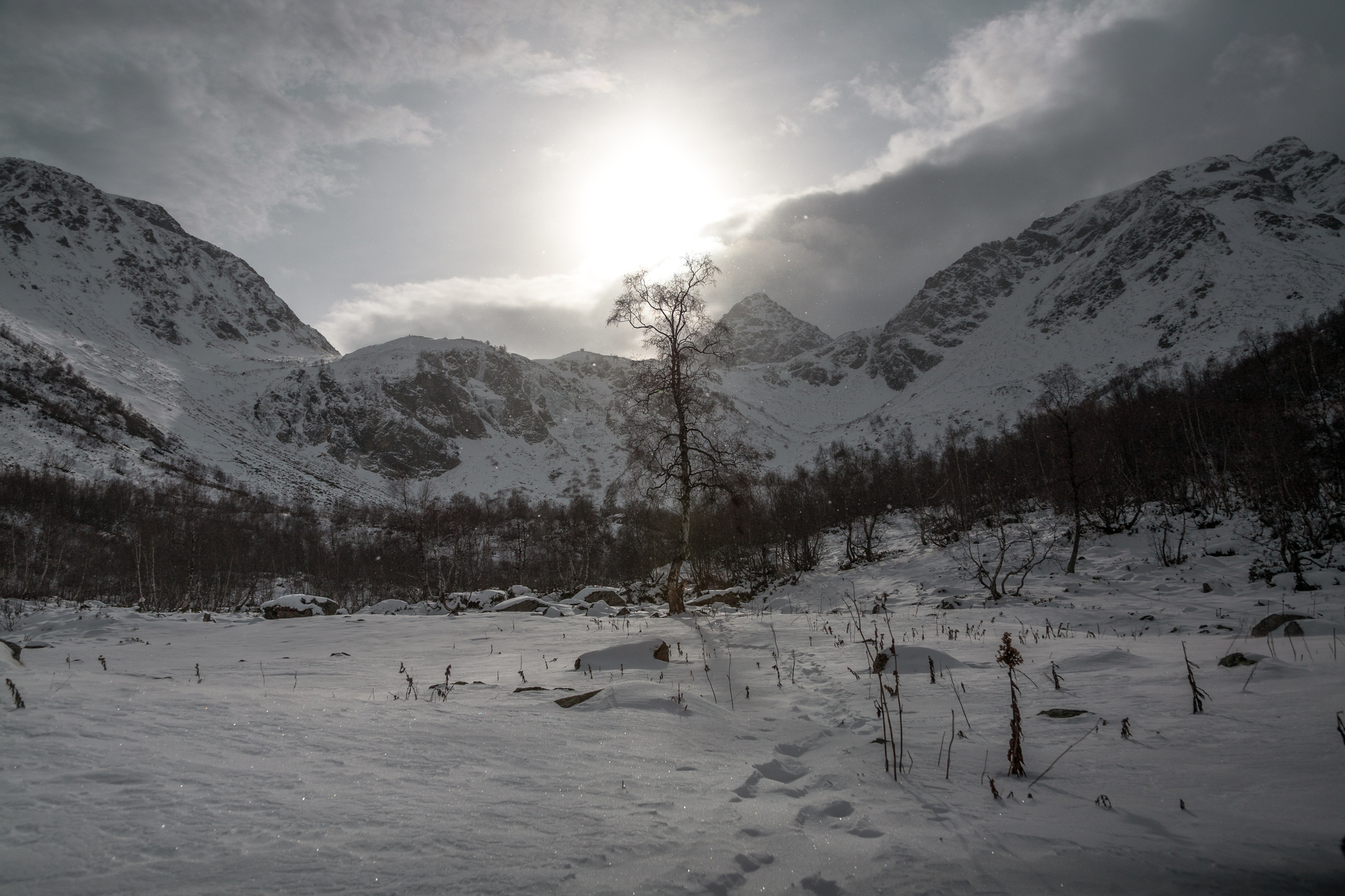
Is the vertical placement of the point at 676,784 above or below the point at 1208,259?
below

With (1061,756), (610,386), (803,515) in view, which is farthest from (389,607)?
(610,386)

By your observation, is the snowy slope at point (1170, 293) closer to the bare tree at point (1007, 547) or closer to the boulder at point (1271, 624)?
the bare tree at point (1007, 547)

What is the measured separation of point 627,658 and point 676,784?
394 centimetres

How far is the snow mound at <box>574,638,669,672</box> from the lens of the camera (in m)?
6.53

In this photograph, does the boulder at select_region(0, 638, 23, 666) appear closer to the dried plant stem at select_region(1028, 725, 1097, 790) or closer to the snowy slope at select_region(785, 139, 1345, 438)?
the dried plant stem at select_region(1028, 725, 1097, 790)

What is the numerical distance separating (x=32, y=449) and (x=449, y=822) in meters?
130

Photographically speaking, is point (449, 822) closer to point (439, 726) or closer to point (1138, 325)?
point (439, 726)

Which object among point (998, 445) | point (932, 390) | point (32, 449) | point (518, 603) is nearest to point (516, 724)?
point (518, 603)

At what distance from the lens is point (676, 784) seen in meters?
2.93

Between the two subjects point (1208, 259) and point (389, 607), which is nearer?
point (389, 607)

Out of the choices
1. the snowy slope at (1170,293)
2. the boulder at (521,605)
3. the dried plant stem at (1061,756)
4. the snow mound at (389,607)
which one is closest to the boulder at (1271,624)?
the dried plant stem at (1061,756)

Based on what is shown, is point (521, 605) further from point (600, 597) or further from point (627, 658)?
point (627, 658)

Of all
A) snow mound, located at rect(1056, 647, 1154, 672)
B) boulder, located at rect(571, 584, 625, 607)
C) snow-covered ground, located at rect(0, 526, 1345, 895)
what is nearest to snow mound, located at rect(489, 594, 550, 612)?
boulder, located at rect(571, 584, 625, 607)

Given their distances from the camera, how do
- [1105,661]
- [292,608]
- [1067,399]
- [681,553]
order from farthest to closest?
1. [1067,399]
2. [292,608]
3. [681,553]
4. [1105,661]
